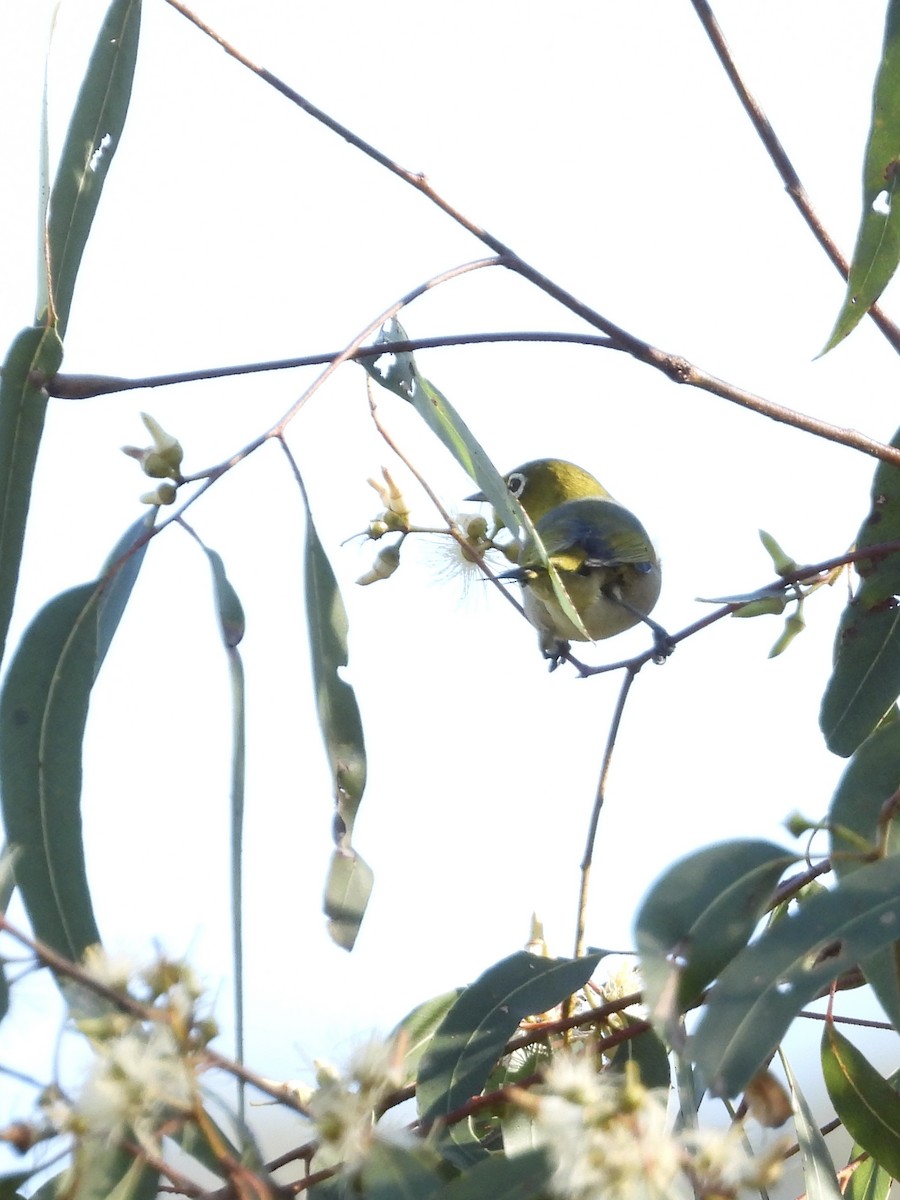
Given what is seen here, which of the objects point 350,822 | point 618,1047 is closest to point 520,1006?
point 618,1047

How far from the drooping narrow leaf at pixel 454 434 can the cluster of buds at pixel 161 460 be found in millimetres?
324

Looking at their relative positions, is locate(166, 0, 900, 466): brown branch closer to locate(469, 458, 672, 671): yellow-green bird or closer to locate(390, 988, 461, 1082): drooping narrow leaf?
locate(390, 988, 461, 1082): drooping narrow leaf

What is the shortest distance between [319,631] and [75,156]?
71 cm

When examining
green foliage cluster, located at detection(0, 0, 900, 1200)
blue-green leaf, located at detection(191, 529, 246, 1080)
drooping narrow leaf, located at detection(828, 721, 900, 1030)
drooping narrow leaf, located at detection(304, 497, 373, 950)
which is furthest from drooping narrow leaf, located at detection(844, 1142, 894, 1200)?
blue-green leaf, located at detection(191, 529, 246, 1080)

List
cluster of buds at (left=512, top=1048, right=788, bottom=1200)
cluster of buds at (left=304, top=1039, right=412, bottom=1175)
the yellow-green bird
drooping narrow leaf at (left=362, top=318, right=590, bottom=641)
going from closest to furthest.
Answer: cluster of buds at (left=512, top=1048, right=788, bottom=1200) < cluster of buds at (left=304, top=1039, right=412, bottom=1175) < drooping narrow leaf at (left=362, top=318, right=590, bottom=641) < the yellow-green bird

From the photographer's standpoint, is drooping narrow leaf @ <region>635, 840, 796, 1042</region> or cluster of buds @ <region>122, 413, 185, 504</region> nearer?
drooping narrow leaf @ <region>635, 840, 796, 1042</region>

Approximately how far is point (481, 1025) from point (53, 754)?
53 cm

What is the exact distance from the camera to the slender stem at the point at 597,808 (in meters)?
1.59

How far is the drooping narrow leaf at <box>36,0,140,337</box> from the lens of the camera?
1.70 meters

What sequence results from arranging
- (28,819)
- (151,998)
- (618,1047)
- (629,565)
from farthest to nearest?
(629,565) < (618,1047) < (28,819) < (151,998)

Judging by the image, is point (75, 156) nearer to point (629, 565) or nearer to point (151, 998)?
point (151, 998)

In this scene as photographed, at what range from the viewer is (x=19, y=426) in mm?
1531

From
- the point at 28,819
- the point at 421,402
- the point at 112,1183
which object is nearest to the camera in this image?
the point at 112,1183

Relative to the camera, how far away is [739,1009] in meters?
0.99
